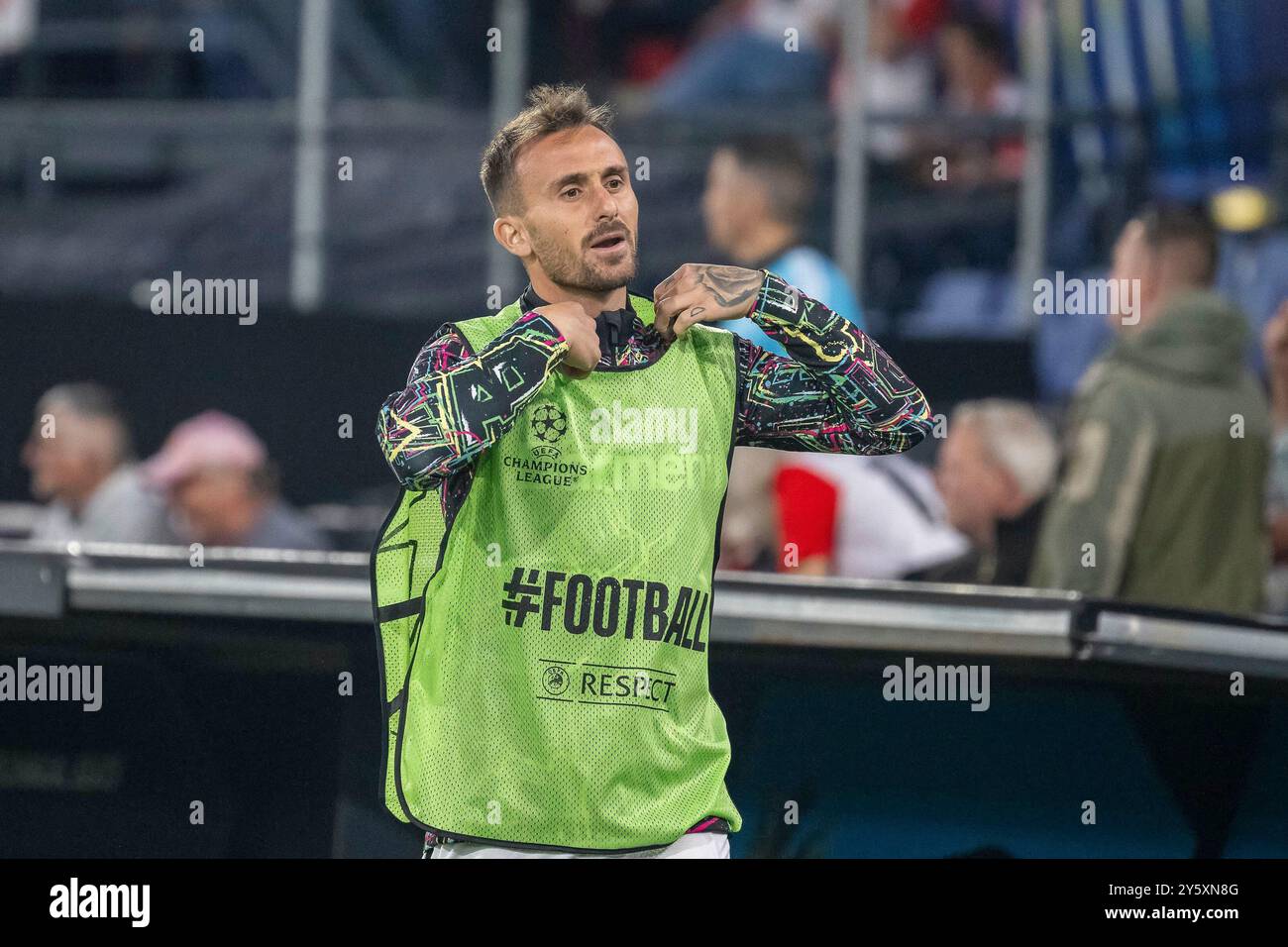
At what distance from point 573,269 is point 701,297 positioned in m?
0.22

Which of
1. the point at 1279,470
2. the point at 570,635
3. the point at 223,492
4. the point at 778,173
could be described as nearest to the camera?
the point at 570,635

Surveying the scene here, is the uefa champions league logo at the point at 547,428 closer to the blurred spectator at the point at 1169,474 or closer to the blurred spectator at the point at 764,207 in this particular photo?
the blurred spectator at the point at 764,207

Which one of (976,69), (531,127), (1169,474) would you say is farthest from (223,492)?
(976,69)

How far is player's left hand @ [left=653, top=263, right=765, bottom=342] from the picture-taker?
3.00 m

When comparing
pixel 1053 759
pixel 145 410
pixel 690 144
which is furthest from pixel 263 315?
pixel 1053 759

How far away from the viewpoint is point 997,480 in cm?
587

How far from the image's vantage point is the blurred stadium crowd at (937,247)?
540cm

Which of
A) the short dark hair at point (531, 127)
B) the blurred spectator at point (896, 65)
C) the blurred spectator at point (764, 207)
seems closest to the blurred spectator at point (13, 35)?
the blurred spectator at point (896, 65)

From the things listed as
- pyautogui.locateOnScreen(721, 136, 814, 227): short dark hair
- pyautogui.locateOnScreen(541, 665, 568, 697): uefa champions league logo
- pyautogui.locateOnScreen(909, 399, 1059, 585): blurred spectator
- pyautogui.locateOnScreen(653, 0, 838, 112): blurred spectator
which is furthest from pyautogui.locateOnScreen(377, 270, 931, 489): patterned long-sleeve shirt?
pyautogui.locateOnScreen(653, 0, 838, 112): blurred spectator

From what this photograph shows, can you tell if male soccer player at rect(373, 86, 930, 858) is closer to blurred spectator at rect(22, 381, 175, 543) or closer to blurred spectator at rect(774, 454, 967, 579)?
blurred spectator at rect(774, 454, 967, 579)

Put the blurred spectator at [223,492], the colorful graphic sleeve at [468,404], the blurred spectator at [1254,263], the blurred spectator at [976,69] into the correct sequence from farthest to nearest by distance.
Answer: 1. the blurred spectator at [976,69]
2. the blurred spectator at [1254,263]
3. the blurred spectator at [223,492]
4. the colorful graphic sleeve at [468,404]

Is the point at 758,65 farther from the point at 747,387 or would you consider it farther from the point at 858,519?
the point at 747,387

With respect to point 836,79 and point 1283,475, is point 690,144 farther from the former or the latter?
point 1283,475

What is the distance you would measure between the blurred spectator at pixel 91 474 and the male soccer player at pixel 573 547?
393 centimetres
